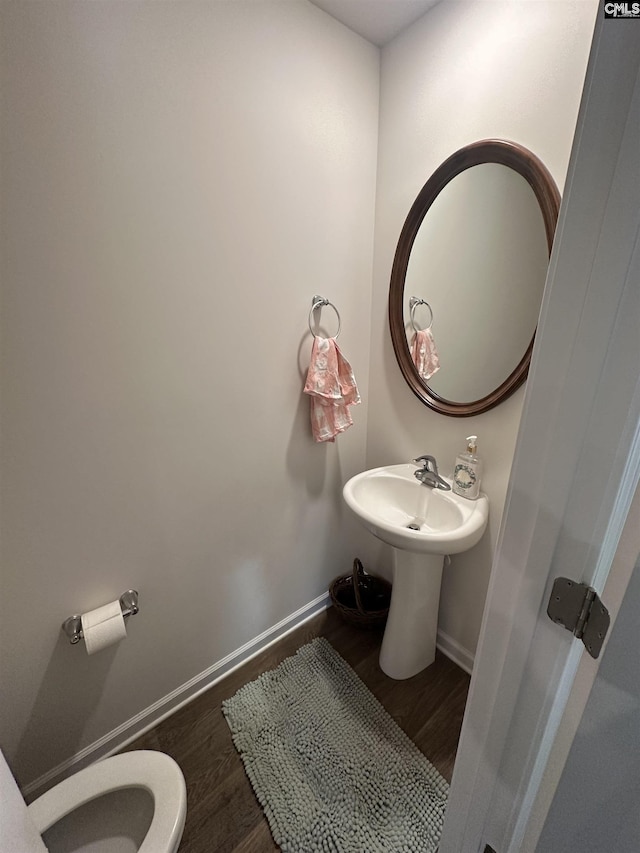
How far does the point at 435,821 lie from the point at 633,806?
3.11 feet

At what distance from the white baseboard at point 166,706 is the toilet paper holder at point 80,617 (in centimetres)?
47

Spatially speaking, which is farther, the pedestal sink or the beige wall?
the pedestal sink

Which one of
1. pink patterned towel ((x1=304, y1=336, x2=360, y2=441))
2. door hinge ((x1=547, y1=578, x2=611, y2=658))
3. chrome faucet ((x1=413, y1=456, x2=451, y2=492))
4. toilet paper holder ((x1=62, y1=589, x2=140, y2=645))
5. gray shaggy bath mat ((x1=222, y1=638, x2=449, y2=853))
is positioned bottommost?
gray shaggy bath mat ((x1=222, y1=638, x2=449, y2=853))

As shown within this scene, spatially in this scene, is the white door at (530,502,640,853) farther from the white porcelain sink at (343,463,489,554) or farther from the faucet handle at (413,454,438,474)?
the faucet handle at (413,454,438,474)

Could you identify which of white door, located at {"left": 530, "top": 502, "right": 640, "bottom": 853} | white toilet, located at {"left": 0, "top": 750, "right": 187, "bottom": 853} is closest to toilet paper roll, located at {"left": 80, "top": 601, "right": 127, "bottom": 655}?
white toilet, located at {"left": 0, "top": 750, "right": 187, "bottom": 853}

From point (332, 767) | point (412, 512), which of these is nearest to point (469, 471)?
point (412, 512)

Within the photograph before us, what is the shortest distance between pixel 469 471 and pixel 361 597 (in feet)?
3.00

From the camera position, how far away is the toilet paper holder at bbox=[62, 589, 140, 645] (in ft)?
3.42

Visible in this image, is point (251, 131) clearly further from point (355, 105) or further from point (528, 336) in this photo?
point (528, 336)

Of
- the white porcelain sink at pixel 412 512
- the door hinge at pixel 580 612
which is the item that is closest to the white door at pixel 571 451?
the door hinge at pixel 580 612

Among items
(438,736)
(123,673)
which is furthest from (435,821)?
(123,673)

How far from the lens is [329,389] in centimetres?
140

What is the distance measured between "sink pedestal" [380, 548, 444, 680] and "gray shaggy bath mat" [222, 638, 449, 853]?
18 cm

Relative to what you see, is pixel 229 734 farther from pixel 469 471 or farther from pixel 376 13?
pixel 376 13
